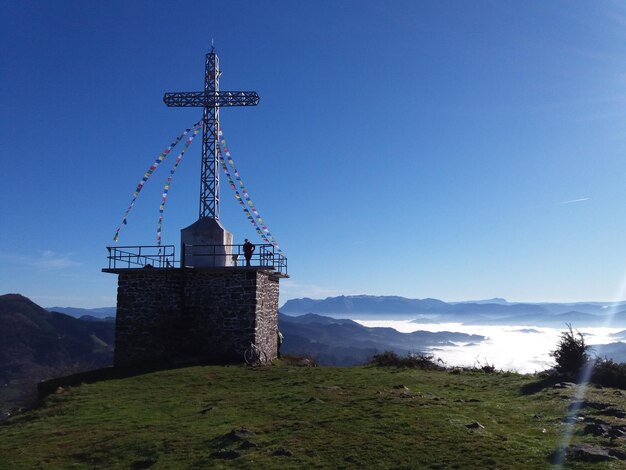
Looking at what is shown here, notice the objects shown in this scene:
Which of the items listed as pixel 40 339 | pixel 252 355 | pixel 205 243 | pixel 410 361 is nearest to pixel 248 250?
pixel 205 243

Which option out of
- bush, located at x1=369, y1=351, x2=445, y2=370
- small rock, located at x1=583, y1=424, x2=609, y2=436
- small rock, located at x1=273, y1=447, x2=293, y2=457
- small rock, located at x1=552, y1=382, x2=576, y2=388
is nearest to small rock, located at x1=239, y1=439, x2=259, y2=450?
small rock, located at x1=273, y1=447, x2=293, y2=457

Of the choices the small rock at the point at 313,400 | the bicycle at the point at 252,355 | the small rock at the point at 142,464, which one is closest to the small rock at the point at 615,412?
the small rock at the point at 313,400

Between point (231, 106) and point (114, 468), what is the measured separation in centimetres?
2294

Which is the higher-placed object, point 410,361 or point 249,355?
point 249,355

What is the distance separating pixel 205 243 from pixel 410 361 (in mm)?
→ 11713

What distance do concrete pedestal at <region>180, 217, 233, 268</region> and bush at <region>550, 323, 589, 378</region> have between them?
50.9 ft

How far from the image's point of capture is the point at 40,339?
132750 millimetres

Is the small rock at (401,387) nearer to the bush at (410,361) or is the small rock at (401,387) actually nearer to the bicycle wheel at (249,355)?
→ the bush at (410,361)

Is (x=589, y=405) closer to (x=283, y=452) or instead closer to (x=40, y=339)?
(x=283, y=452)

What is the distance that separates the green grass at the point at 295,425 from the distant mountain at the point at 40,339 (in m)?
91.8

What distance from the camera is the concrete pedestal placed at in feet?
86.1

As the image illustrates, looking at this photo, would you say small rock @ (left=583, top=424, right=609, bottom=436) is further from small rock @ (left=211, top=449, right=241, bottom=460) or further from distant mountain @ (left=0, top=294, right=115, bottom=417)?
distant mountain @ (left=0, top=294, right=115, bottom=417)

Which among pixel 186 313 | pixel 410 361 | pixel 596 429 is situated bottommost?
pixel 410 361

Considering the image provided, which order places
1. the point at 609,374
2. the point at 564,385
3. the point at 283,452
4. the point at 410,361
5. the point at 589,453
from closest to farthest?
the point at 589,453
the point at 283,452
the point at 564,385
the point at 609,374
the point at 410,361
